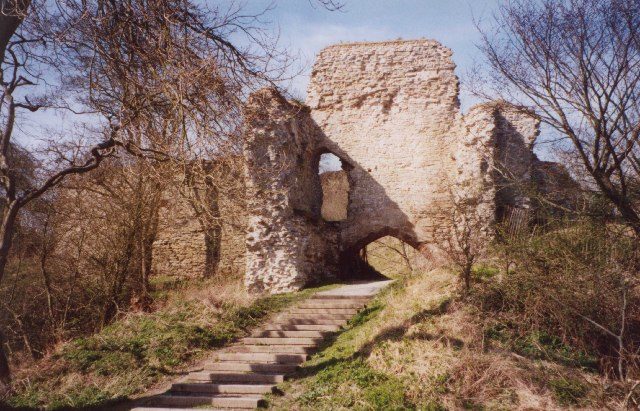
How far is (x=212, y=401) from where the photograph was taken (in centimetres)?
700

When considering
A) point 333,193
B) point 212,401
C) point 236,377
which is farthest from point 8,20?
point 333,193

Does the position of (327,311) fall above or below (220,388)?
above

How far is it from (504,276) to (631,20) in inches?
180

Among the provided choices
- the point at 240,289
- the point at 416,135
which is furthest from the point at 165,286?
the point at 416,135

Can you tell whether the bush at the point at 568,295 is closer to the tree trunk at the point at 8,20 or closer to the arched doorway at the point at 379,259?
the arched doorway at the point at 379,259

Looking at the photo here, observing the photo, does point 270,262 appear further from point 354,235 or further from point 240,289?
point 354,235

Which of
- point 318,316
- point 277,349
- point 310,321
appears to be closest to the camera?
point 277,349

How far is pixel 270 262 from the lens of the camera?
42.7 feet

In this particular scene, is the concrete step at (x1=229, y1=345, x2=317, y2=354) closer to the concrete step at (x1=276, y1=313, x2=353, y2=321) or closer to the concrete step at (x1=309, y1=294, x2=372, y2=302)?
the concrete step at (x1=276, y1=313, x2=353, y2=321)

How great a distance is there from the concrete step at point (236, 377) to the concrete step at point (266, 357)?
488mm

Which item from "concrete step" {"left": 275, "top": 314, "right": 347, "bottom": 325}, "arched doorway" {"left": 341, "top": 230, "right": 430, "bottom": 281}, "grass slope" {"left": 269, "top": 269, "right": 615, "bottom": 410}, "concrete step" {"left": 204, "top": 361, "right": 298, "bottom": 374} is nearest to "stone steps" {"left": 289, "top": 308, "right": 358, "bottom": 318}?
"concrete step" {"left": 275, "top": 314, "right": 347, "bottom": 325}

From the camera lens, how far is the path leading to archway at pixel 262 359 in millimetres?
7098

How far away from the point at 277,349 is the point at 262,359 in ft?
1.20

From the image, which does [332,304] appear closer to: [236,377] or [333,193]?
[236,377]
